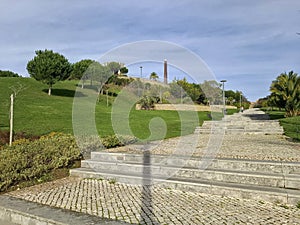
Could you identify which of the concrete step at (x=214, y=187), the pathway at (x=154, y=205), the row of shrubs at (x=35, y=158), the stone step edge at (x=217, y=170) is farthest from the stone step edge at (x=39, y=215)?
the stone step edge at (x=217, y=170)

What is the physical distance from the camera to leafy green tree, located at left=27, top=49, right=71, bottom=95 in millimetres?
35906

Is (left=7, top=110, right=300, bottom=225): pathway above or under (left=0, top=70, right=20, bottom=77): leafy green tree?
under

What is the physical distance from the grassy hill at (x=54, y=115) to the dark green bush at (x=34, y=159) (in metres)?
4.69

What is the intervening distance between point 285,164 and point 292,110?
1435 cm

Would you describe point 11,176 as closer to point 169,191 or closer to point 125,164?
point 125,164

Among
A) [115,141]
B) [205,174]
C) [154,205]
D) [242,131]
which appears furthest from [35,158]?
[242,131]

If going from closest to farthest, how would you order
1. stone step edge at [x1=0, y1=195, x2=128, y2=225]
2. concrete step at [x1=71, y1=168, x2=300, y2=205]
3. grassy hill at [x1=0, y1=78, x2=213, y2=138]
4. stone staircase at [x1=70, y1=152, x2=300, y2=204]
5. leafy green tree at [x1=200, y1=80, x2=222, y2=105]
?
stone step edge at [x1=0, y1=195, x2=128, y2=225] → concrete step at [x1=71, y1=168, x2=300, y2=205] → stone staircase at [x1=70, y1=152, x2=300, y2=204] → leafy green tree at [x1=200, y1=80, x2=222, y2=105] → grassy hill at [x1=0, y1=78, x2=213, y2=138]

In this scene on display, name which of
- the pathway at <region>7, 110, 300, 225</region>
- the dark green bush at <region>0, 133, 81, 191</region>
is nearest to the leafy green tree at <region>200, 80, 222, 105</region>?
the pathway at <region>7, 110, 300, 225</region>

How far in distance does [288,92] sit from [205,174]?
47.5ft

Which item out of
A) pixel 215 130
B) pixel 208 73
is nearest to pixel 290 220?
pixel 208 73

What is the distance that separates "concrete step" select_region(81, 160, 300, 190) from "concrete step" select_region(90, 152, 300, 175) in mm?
215

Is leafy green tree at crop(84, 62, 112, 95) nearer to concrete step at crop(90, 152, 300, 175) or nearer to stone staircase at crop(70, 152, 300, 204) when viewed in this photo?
concrete step at crop(90, 152, 300, 175)

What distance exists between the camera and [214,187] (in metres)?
4.91

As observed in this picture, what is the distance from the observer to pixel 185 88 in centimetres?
1267
